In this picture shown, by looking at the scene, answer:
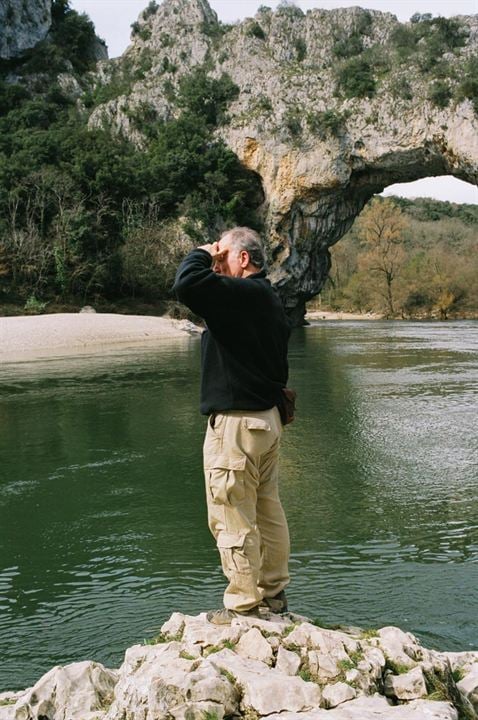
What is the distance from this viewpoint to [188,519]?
607 centimetres

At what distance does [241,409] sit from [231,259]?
83 centimetres

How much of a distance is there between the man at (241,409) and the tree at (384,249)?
57.4m

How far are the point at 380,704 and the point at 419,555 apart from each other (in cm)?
284

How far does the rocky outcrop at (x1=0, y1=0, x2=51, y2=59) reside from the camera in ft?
174

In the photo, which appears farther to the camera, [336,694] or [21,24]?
[21,24]

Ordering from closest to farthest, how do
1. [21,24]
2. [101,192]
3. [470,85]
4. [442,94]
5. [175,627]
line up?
[175,627]
[470,85]
[442,94]
[101,192]
[21,24]

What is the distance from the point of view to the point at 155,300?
4378 centimetres

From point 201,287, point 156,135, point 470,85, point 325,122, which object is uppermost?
point 156,135

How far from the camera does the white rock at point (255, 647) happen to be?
276 cm

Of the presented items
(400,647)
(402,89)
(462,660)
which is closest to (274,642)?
(400,647)

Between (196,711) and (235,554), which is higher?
(235,554)

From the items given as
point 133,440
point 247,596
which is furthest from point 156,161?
point 247,596

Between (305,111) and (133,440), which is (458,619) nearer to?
(133,440)

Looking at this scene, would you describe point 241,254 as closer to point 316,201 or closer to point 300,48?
point 316,201
